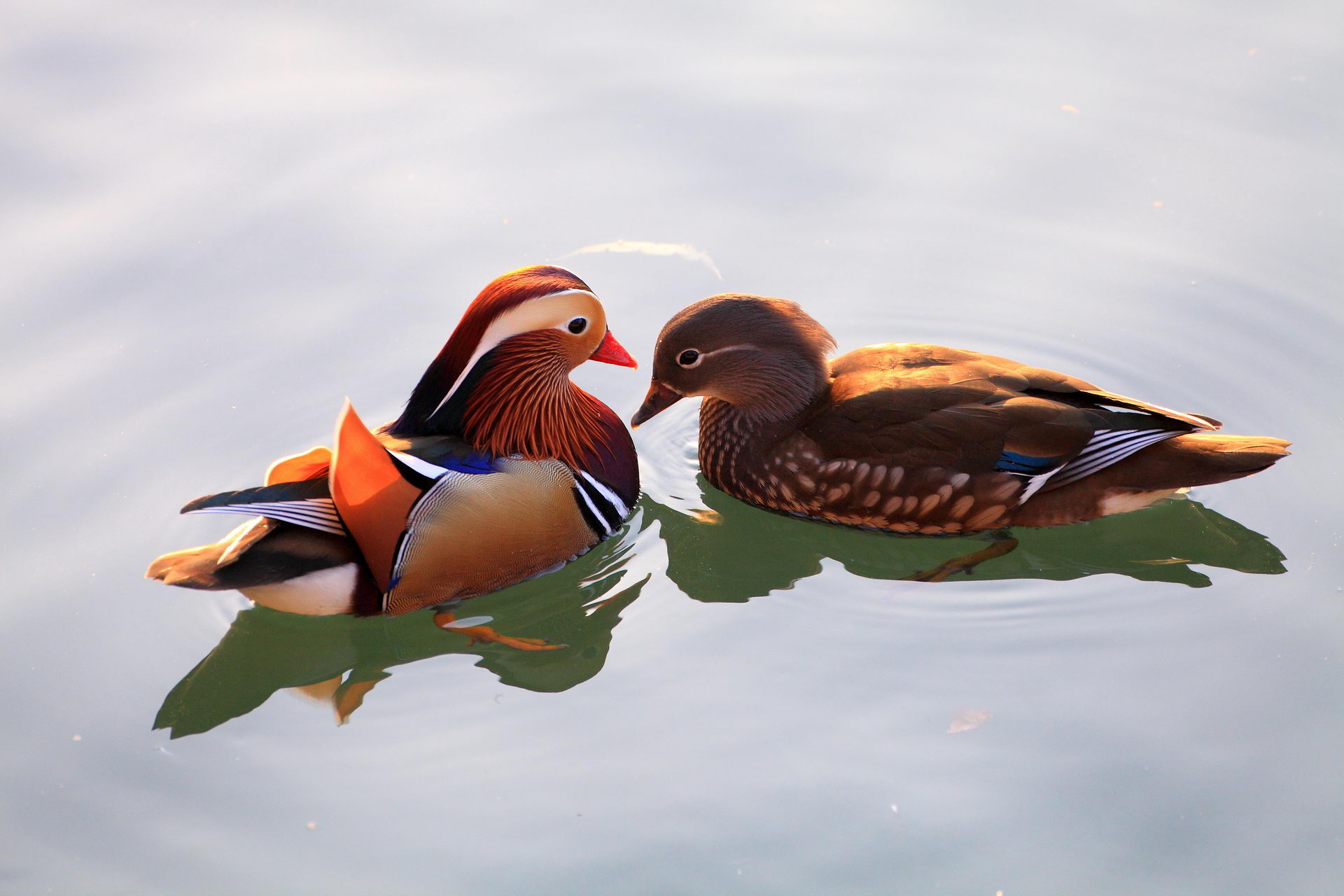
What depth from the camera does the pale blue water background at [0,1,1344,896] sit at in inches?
149

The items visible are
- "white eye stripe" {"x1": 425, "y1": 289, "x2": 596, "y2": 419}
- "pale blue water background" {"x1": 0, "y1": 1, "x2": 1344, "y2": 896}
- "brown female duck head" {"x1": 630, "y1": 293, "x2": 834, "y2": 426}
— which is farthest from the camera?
"brown female duck head" {"x1": 630, "y1": 293, "x2": 834, "y2": 426}

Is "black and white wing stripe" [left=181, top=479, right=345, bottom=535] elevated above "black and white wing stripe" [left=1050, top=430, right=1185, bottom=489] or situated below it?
below

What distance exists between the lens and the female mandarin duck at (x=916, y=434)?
4.55 m

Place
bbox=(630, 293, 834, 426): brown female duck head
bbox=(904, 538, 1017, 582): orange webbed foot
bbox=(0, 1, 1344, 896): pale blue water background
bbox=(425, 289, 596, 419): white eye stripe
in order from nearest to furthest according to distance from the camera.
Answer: bbox=(0, 1, 1344, 896): pale blue water background
bbox=(425, 289, 596, 419): white eye stripe
bbox=(904, 538, 1017, 582): orange webbed foot
bbox=(630, 293, 834, 426): brown female duck head

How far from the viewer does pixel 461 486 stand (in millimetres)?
4262

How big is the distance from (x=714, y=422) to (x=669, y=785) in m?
1.65

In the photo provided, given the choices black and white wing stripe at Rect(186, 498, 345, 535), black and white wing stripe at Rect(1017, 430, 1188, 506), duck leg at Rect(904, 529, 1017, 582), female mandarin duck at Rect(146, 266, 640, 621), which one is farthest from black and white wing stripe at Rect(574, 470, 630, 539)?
black and white wing stripe at Rect(1017, 430, 1188, 506)

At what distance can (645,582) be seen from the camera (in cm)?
Result: 466

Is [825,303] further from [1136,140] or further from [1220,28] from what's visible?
[1220,28]

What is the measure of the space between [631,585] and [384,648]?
0.91m

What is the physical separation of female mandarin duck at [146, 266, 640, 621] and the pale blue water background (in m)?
0.25

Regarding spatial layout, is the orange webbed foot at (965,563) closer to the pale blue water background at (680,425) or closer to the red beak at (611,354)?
the pale blue water background at (680,425)

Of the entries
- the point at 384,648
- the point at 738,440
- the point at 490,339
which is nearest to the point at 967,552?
the point at 738,440

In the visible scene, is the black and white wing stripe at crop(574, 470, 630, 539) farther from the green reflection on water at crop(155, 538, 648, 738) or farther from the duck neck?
the duck neck
